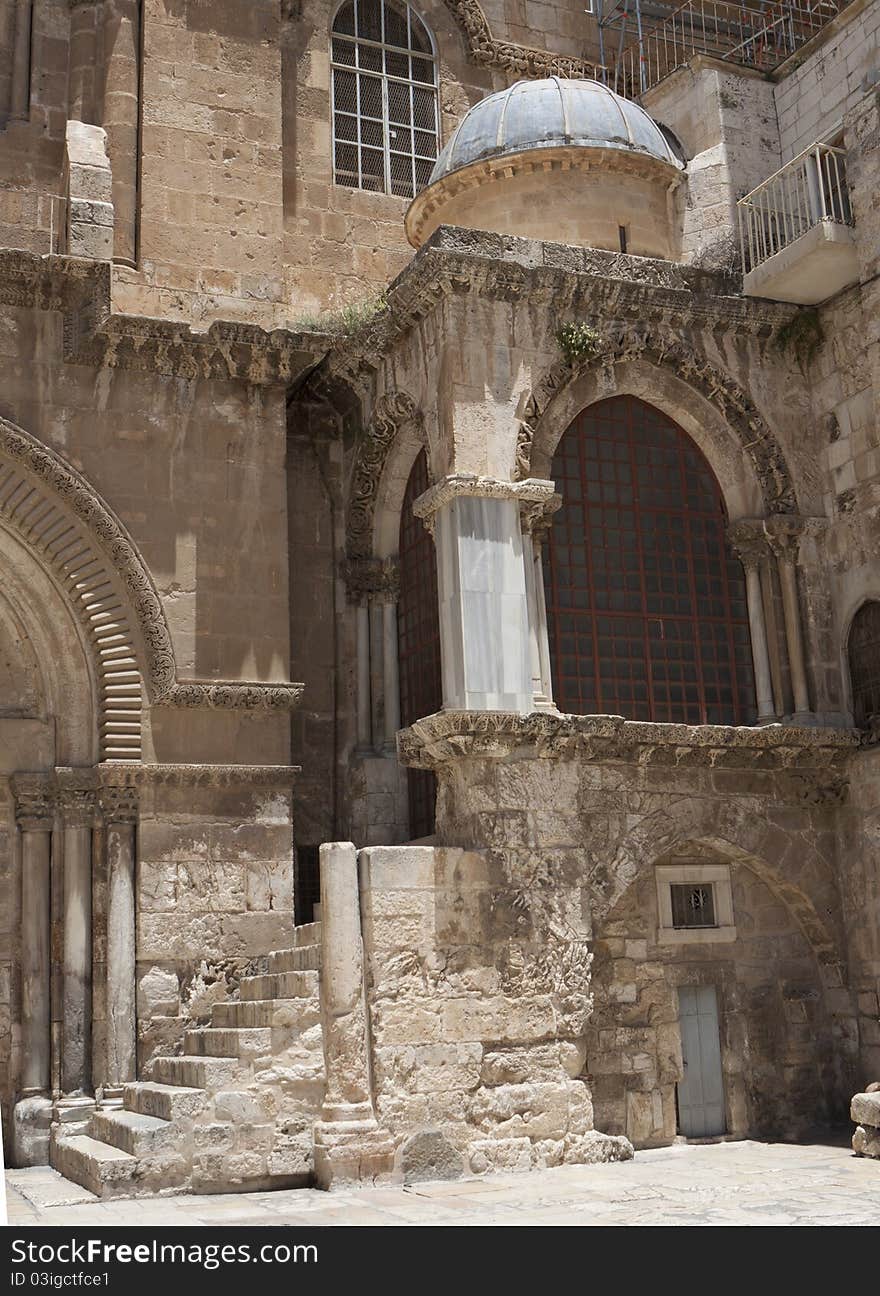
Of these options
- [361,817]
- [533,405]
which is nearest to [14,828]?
[361,817]

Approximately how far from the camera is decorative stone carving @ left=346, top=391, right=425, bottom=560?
15.5m

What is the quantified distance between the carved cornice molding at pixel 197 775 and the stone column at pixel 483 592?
1961 millimetres

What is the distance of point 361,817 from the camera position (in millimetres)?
15078

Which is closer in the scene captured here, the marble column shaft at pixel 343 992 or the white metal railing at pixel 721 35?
the marble column shaft at pixel 343 992

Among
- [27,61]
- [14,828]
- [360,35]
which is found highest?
[360,35]

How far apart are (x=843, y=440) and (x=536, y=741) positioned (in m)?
4.70

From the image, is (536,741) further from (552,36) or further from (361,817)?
(552,36)

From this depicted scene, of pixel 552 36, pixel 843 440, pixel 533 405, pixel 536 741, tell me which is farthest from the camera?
pixel 552 36

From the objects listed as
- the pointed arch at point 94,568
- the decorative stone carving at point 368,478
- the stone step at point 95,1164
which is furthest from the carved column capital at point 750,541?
the stone step at point 95,1164

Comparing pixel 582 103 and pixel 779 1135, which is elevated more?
pixel 582 103

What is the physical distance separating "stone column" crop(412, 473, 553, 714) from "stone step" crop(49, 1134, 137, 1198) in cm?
450

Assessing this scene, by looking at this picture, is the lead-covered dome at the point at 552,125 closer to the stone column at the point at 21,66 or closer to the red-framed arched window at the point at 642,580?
the red-framed arched window at the point at 642,580

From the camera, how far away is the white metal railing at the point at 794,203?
48.8 ft
